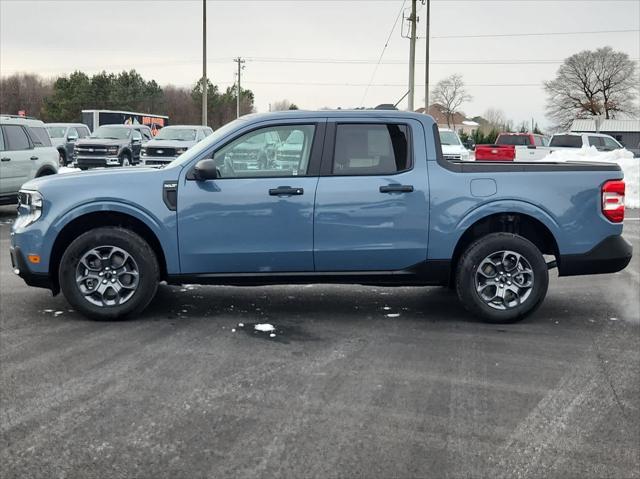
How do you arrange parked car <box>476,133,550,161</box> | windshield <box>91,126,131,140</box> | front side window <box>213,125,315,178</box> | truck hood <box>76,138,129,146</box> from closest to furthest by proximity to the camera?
front side window <box>213,125,315,178</box> < truck hood <box>76,138,129,146</box> < windshield <box>91,126,131,140</box> < parked car <box>476,133,550,161</box>

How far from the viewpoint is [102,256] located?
631cm

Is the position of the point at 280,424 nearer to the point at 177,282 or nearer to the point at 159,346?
the point at 159,346

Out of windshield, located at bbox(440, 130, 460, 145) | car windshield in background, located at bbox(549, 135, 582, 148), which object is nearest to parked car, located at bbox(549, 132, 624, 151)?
car windshield in background, located at bbox(549, 135, 582, 148)

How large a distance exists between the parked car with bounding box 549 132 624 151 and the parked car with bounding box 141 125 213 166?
48.1 feet

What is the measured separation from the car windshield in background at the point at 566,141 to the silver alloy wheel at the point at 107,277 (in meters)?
27.6

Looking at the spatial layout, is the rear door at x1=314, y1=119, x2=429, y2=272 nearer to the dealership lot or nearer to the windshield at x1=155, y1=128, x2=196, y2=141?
the dealership lot

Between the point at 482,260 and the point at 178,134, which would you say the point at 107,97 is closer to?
the point at 178,134

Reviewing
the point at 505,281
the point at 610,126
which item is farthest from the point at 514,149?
the point at 610,126

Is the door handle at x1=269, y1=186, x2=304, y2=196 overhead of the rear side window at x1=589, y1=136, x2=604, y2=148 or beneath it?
beneath

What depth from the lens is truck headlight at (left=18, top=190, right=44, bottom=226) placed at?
6340 mm

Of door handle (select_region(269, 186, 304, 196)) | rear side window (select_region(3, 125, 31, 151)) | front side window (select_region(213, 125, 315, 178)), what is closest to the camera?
door handle (select_region(269, 186, 304, 196))

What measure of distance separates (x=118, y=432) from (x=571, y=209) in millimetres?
4290

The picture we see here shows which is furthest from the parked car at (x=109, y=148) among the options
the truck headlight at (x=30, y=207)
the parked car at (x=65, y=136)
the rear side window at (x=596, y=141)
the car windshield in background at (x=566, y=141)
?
the truck headlight at (x=30, y=207)

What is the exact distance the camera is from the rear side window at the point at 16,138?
14281 mm
